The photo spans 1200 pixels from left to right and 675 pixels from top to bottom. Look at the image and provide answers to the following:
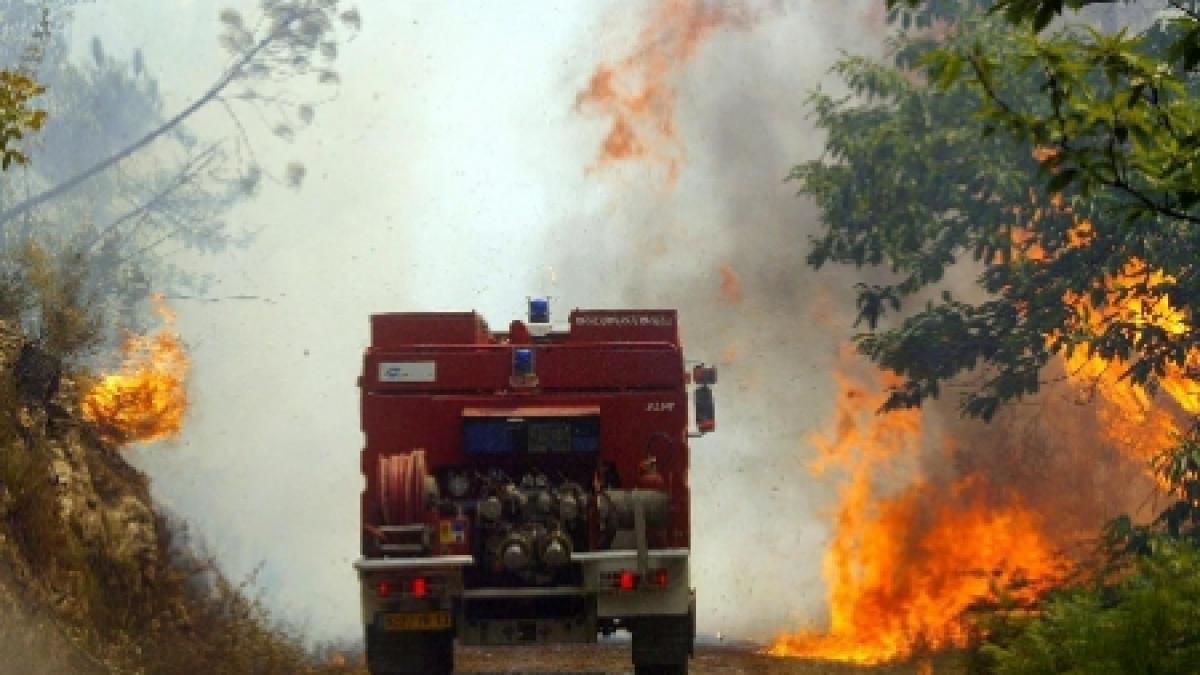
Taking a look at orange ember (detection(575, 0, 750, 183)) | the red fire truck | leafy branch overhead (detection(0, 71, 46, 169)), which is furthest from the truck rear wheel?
orange ember (detection(575, 0, 750, 183))

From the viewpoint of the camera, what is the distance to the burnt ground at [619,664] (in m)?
19.6

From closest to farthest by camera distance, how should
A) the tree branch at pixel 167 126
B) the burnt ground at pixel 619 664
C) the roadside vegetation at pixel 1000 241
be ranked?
the burnt ground at pixel 619 664 < the roadside vegetation at pixel 1000 241 < the tree branch at pixel 167 126

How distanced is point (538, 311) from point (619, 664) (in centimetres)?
461

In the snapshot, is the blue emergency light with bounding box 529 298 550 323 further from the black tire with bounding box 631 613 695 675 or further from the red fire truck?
the black tire with bounding box 631 613 695 675

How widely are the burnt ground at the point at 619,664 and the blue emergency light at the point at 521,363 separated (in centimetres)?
398

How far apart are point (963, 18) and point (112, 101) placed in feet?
64.9

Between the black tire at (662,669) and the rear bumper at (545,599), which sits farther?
the black tire at (662,669)

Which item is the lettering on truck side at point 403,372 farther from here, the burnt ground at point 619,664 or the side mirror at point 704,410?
the burnt ground at point 619,664

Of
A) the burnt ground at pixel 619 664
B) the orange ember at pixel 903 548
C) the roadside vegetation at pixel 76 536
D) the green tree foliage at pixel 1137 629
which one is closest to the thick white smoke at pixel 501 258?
the orange ember at pixel 903 548

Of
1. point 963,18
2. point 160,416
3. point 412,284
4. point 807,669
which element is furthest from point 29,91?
point 412,284

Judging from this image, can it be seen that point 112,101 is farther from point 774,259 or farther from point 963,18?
point 963,18

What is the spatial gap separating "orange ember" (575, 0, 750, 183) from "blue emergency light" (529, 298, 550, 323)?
14.2m

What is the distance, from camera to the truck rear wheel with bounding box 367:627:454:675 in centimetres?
1595

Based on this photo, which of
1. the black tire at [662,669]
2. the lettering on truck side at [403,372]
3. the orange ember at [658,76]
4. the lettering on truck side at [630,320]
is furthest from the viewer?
the orange ember at [658,76]
